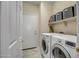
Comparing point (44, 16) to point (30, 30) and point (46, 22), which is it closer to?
point (46, 22)

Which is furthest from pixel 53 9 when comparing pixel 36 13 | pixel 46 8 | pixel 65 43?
pixel 65 43

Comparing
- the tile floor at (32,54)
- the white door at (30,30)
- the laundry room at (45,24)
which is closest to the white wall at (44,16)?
the laundry room at (45,24)

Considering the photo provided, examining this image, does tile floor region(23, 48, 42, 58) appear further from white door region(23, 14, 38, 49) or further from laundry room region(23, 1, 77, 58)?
white door region(23, 14, 38, 49)

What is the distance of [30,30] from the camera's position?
4520 mm

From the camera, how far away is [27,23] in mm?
4453

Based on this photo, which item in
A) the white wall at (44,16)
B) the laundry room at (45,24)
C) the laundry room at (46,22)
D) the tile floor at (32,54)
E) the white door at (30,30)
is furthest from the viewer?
the white door at (30,30)

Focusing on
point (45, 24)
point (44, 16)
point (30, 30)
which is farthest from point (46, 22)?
point (30, 30)

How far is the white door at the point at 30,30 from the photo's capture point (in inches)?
174

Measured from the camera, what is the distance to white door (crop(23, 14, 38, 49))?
4412 mm

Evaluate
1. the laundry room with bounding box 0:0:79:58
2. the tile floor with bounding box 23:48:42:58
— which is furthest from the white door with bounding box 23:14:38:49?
the tile floor with bounding box 23:48:42:58

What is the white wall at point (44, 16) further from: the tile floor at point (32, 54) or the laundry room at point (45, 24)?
the tile floor at point (32, 54)

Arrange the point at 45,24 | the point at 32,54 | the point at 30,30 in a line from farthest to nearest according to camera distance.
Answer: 1. the point at 30,30
2. the point at 45,24
3. the point at 32,54

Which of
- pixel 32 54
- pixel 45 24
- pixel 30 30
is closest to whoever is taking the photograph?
pixel 32 54

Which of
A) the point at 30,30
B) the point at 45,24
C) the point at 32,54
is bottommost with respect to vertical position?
the point at 32,54
